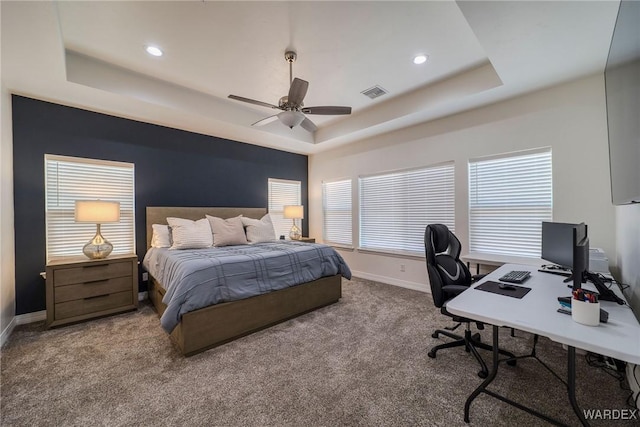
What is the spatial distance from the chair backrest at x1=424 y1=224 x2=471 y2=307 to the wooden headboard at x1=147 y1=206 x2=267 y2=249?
3348mm

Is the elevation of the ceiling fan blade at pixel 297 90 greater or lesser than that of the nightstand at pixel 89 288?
greater

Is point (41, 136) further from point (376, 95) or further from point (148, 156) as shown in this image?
point (376, 95)

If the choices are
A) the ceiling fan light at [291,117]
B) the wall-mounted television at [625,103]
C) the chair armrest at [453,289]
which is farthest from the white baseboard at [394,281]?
the ceiling fan light at [291,117]

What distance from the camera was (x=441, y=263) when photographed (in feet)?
7.48

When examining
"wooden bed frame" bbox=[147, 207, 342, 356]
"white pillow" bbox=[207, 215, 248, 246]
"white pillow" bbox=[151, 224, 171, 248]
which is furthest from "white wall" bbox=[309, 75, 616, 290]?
"white pillow" bbox=[151, 224, 171, 248]

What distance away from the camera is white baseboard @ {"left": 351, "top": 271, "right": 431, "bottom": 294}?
3899 millimetres

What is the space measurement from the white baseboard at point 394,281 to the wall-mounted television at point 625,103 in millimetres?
2602

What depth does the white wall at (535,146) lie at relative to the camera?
2543mm

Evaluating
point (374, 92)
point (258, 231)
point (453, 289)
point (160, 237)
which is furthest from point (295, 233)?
point (453, 289)

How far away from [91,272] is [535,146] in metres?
5.32

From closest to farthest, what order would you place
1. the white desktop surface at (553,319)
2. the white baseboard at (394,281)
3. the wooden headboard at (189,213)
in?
the white desktop surface at (553,319), the wooden headboard at (189,213), the white baseboard at (394,281)

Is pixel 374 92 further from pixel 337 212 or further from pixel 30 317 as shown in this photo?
pixel 30 317

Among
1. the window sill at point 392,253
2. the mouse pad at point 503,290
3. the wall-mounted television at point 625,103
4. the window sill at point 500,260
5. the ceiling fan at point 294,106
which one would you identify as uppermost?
the ceiling fan at point 294,106

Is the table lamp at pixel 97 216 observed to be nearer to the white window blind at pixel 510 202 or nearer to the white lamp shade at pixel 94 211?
the white lamp shade at pixel 94 211
